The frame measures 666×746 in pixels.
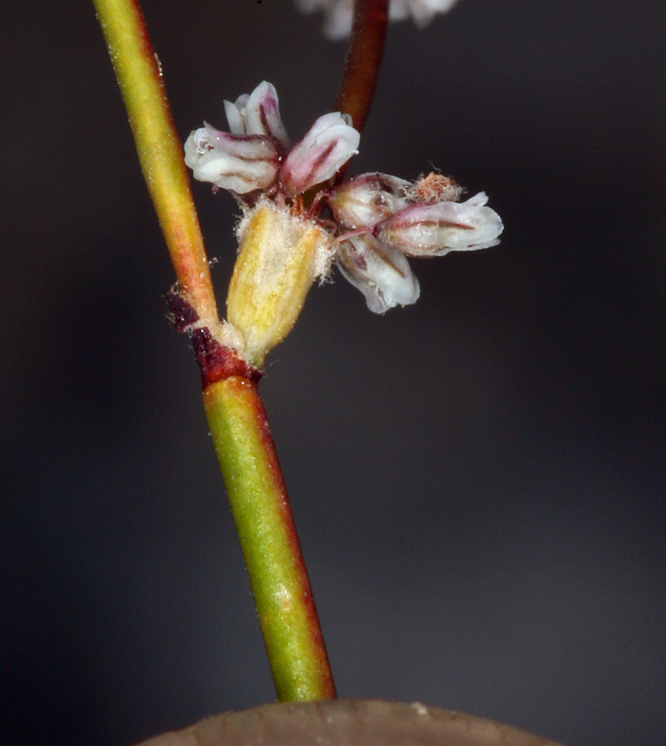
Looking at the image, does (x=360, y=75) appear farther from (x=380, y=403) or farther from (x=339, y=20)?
(x=380, y=403)

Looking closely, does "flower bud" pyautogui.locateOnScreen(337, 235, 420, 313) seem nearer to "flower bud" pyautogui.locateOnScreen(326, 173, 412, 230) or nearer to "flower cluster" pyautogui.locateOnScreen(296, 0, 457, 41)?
"flower bud" pyautogui.locateOnScreen(326, 173, 412, 230)

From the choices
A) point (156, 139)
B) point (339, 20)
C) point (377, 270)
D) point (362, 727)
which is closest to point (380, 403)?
point (339, 20)

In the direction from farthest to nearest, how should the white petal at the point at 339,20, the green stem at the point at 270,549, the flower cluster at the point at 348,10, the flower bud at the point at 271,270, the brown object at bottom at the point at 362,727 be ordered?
1. the white petal at the point at 339,20
2. the flower cluster at the point at 348,10
3. the flower bud at the point at 271,270
4. the green stem at the point at 270,549
5. the brown object at bottom at the point at 362,727

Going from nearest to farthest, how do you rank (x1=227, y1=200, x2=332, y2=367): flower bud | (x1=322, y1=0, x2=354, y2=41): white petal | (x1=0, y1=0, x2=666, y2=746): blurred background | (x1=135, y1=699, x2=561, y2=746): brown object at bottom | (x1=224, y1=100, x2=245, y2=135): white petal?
→ (x1=135, y1=699, x2=561, y2=746): brown object at bottom < (x1=227, y1=200, x2=332, y2=367): flower bud < (x1=224, y1=100, x2=245, y2=135): white petal < (x1=322, y1=0, x2=354, y2=41): white petal < (x1=0, y1=0, x2=666, y2=746): blurred background

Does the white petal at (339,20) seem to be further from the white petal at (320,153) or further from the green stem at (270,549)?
the green stem at (270,549)

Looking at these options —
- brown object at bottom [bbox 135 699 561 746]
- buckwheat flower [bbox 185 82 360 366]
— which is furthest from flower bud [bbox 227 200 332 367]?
brown object at bottom [bbox 135 699 561 746]

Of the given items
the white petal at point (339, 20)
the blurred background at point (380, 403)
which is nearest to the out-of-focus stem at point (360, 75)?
the white petal at point (339, 20)

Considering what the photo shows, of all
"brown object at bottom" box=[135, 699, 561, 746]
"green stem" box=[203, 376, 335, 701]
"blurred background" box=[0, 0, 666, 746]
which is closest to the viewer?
"brown object at bottom" box=[135, 699, 561, 746]
